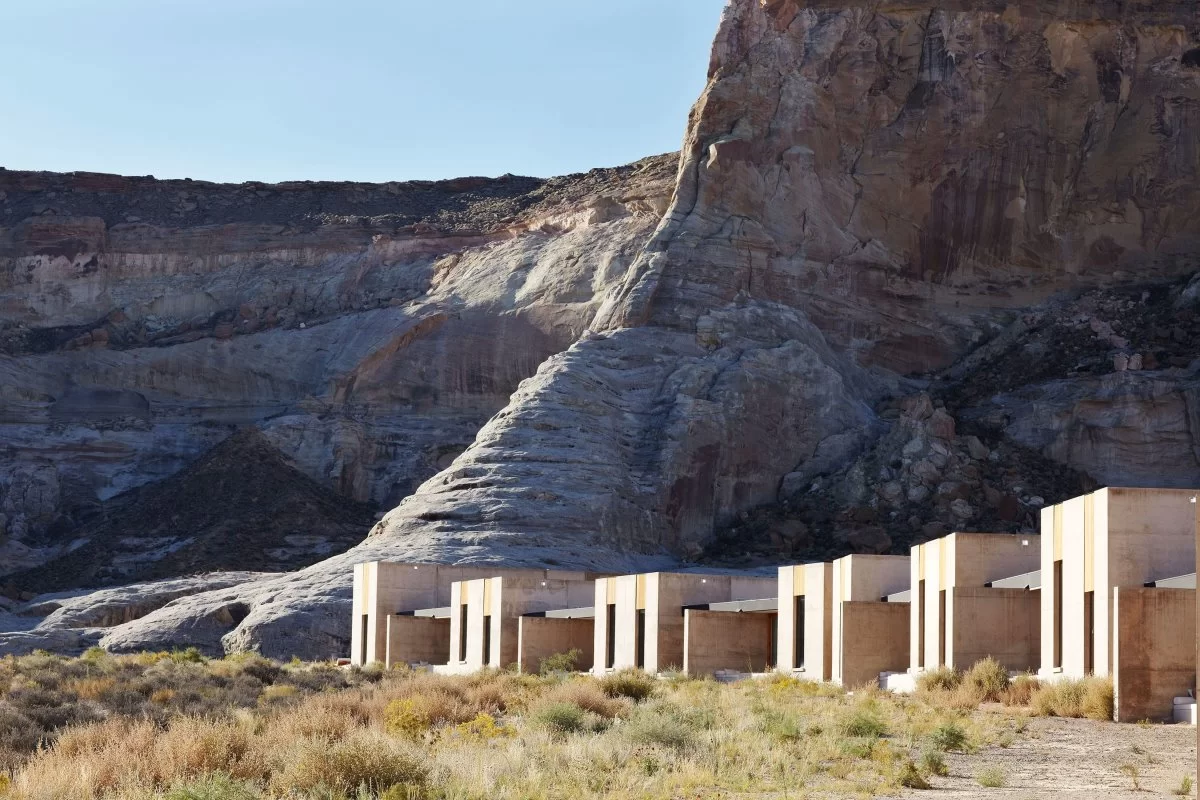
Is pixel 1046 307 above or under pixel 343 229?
under

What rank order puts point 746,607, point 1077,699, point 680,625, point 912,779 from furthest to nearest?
point 680,625, point 746,607, point 1077,699, point 912,779

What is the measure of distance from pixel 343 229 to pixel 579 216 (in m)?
19.3

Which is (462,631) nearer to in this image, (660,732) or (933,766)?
(660,732)

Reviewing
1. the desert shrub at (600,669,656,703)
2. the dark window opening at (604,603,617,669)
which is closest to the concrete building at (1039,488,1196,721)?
the desert shrub at (600,669,656,703)

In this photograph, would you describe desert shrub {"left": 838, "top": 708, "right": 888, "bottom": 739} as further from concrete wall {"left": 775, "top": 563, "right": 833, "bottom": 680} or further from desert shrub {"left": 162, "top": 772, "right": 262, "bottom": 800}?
concrete wall {"left": 775, "top": 563, "right": 833, "bottom": 680}

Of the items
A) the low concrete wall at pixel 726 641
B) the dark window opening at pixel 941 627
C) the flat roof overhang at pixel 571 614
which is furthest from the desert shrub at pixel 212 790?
the flat roof overhang at pixel 571 614

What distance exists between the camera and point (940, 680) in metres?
33.2

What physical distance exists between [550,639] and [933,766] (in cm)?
3019

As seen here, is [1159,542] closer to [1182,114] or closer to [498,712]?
[498,712]

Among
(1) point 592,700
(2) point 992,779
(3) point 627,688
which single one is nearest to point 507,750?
(2) point 992,779

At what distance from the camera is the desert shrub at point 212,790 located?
1733 cm

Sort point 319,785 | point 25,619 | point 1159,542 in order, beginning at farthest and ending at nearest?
1. point 25,619
2. point 1159,542
3. point 319,785

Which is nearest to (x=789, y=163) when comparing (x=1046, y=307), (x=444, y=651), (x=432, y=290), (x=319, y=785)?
(x=1046, y=307)

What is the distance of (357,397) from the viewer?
328ft
